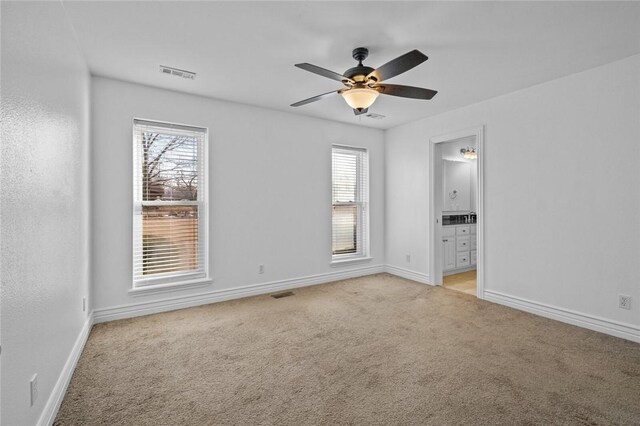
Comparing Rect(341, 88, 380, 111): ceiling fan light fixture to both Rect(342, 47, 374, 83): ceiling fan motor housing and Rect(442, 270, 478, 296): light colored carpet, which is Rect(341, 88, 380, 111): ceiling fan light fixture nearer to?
Rect(342, 47, 374, 83): ceiling fan motor housing

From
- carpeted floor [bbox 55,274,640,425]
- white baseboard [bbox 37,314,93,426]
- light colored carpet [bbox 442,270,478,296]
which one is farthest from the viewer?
light colored carpet [bbox 442,270,478,296]

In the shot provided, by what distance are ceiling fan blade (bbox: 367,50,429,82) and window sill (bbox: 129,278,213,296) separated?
3.06 meters

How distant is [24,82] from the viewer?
1.50 meters

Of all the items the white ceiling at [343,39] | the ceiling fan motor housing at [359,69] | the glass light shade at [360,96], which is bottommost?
the glass light shade at [360,96]

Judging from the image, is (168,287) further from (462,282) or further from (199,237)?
(462,282)

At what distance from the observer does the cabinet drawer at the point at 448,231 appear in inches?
216

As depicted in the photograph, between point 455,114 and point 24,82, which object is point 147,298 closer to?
point 24,82

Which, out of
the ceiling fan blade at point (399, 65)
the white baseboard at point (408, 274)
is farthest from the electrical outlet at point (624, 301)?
the ceiling fan blade at point (399, 65)

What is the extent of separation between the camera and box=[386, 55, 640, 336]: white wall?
2.90 metres

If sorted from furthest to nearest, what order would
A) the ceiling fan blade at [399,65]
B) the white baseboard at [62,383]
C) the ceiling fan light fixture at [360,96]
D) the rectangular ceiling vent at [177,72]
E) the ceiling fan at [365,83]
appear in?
1. the rectangular ceiling vent at [177,72]
2. the ceiling fan light fixture at [360,96]
3. the ceiling fan at [365,83]
4. the ceiling fan blade at [399,65]
5. the white baseboard at [62,383]

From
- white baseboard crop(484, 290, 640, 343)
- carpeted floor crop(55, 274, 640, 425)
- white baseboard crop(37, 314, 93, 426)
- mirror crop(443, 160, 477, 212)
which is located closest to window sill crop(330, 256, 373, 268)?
carpeted floor crop(55, 274, 640, 425)

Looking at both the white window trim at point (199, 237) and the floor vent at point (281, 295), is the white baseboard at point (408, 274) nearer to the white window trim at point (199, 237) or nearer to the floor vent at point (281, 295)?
the floor vent at point (281, 295)

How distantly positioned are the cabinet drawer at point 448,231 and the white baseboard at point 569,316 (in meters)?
1.59

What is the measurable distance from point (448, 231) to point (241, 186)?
3.73 metres
